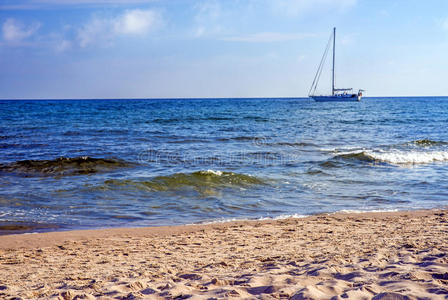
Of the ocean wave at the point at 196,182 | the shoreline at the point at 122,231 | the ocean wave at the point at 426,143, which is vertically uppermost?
the ocean wave at the point at 426,143

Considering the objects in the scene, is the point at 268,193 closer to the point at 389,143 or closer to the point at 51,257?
the point at 51,257

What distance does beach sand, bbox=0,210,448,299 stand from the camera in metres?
3.81

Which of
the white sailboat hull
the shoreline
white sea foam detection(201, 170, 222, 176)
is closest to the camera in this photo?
the shoreline

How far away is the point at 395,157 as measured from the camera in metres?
15.8

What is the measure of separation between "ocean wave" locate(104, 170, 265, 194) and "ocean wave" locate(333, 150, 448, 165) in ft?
17.3

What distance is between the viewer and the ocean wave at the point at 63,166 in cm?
1332

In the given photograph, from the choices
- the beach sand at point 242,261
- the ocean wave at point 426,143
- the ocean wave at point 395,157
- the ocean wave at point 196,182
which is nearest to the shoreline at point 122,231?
the beach sand at point 242,261

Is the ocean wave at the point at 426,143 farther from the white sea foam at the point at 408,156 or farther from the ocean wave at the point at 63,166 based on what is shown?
the ocean wave at the point at 63,166

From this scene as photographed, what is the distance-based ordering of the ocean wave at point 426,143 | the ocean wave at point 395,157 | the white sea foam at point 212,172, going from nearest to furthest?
the white sea foam at point 212,172 → the ocean wave at point 395,157 → the ocean wave at point 426,143

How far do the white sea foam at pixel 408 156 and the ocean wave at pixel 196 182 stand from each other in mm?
6291

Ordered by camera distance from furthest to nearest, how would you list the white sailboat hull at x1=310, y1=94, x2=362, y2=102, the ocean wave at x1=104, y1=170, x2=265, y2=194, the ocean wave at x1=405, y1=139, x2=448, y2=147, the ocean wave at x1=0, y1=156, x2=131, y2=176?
the white sailboat hull at x1=310, y1=94, x2=362, y2=102 → the ocean wave at x1=405, y1=139, x2=448, y2=147 → the ocean wave at x1=0, y1=156, x2=131, y2=176 → the ocean wave at x1=104, y1=170, x2=265, y2=194

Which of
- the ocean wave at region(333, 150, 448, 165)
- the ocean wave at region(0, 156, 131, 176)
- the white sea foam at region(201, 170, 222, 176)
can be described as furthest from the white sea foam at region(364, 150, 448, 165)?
the ocean wave at region(0, 156, 131, 176)

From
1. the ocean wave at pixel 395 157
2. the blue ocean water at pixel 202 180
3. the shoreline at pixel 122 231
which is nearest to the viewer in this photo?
the shoreline at pixel 122 231

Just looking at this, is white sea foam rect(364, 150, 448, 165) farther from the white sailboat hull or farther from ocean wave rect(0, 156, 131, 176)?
the white sailboat hull
